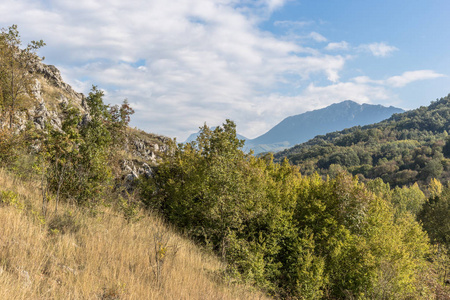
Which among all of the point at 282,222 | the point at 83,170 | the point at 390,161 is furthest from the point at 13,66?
the point at 390,161

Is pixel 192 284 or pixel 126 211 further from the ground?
pixel 126 211

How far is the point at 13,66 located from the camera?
16031mm

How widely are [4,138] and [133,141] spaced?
1288cm

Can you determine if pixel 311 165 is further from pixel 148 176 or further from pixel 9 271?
pixel 9 271

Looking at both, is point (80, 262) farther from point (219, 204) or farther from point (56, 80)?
point (56, 80)

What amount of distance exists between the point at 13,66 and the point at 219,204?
15.7 meters

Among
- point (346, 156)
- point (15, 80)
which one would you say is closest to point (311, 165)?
point (346, 156)

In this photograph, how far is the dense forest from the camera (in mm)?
7898

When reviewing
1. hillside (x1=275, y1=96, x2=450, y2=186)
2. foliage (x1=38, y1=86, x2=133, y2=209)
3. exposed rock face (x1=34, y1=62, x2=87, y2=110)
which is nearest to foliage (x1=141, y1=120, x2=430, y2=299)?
foliage (x1=38, y1=86, x2=133, y2=209)

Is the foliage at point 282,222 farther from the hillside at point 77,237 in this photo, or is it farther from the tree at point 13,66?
the tree at point 13,66

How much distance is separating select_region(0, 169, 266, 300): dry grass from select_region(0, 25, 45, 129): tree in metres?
11.1

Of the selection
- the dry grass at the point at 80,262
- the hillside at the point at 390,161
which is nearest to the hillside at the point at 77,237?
the dry grass at the point at 80,262

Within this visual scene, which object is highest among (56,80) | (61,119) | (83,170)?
(56,80)

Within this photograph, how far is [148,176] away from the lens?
18.5 m
